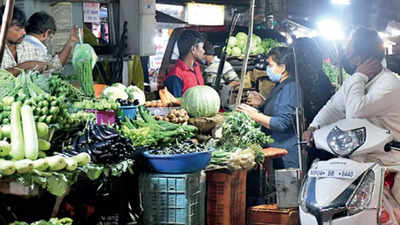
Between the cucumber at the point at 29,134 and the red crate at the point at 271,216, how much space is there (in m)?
3.53

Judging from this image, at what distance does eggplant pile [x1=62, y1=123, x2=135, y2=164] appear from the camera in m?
5.00

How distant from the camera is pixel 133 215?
6.25 m

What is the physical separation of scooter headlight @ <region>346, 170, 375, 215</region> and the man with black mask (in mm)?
312

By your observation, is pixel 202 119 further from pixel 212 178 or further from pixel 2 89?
pixel 2 89

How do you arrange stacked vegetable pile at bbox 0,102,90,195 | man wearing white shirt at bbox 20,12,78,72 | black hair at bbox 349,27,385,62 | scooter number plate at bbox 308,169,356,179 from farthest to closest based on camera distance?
man wearing white shirt at bbox 20,12,78,72 → black hair at bbox 349,27,385,62 → scooter number plate at bbox 308,169,356,179 → stacked vegetable pile at bbox 0,102,90,195

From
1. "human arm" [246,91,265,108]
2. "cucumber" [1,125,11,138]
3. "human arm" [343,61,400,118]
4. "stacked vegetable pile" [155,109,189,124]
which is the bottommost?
"stacked vegetable pile" [155,109,189,124]

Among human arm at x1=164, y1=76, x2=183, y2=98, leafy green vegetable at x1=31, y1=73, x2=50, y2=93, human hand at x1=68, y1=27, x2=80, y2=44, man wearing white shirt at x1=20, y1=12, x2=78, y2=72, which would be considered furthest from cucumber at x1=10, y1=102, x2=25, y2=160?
human arm at x1=164, y1=76, x2=183, y2=98

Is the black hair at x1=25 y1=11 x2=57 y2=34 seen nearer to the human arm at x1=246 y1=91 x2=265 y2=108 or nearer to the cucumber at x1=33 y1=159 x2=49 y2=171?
the human arm at x1=246 y1=91 x2=265 y2=108

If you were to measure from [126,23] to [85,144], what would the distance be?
481 centimetres

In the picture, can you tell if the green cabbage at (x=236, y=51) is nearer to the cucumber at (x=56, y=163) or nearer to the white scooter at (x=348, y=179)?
the white scooter at (x=348, y=179)

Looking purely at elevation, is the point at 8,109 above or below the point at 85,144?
above

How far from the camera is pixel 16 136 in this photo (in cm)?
433

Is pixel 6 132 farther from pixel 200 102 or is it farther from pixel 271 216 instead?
pixel 200 102

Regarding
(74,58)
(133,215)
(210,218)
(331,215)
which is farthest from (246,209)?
(74,58)
